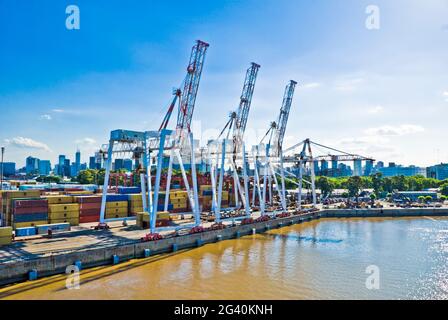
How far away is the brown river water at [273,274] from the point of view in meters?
19.9

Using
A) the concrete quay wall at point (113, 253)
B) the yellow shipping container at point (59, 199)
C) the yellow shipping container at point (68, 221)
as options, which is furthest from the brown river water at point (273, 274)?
the yellow shipping container at point (59, 199)

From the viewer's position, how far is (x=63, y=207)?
36.7m

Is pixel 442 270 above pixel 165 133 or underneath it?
underneath

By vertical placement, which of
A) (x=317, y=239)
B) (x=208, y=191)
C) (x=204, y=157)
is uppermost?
(x=204, y=157)

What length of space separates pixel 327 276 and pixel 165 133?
773 inches

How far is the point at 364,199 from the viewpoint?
277ft

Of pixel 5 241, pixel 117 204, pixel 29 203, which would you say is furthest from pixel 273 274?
pixel 117 204

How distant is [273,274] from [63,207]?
25498 mm

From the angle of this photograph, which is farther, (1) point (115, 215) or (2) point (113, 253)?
(1) point (115, 215)

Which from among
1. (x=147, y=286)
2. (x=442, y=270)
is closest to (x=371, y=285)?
(x=442, y=270)

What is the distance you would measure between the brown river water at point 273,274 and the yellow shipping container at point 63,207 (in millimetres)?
14187
